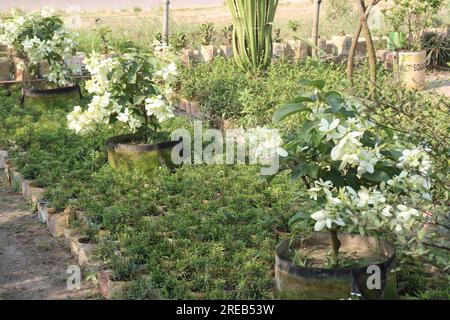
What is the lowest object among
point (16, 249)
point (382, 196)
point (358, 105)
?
point (16, 249)

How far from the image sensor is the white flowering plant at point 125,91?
5445 millimetres

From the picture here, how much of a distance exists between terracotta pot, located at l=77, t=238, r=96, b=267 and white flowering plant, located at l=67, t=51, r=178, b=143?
1.31 meters

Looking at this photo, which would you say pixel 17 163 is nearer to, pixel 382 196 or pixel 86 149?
pixel 86 149

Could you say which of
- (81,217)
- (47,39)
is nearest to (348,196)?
(81,217)

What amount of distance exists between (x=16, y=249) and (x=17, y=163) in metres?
1.36

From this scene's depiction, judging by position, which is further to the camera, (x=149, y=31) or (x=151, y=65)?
(x=149, y=31)

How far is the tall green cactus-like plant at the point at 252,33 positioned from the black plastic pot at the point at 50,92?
181cm

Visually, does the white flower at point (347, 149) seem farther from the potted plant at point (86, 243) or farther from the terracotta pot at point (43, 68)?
the terracotta pot at point (43, 68)

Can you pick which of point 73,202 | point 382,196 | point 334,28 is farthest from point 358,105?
point 334,28

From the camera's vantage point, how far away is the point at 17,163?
587 centimetres

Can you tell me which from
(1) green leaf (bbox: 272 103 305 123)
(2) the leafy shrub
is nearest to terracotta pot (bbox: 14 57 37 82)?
(2) the leafy shrub

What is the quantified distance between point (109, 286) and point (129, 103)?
210 centimetres

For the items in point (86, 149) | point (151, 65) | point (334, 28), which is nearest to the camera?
point (151, 65)

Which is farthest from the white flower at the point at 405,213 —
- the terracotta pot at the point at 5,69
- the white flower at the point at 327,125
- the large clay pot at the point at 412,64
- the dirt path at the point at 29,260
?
the terracotta pot at the point at 5,69
